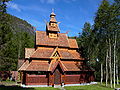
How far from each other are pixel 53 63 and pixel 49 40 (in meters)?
6.69

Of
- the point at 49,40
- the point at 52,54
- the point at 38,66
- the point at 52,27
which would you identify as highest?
the point at 52,27

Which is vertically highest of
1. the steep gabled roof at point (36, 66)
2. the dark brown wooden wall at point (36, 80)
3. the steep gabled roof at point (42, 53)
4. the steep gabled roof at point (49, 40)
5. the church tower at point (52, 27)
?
the church tower at point (52, 27)

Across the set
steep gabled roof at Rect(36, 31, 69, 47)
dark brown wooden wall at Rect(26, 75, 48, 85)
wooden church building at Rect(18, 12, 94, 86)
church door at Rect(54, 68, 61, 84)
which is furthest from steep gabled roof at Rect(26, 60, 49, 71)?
steep gabled roof at Rect(36, 31, 69, 47)

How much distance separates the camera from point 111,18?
27609mm

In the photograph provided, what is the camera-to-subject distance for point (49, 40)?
33656mm

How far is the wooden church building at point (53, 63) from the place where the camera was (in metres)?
27.6

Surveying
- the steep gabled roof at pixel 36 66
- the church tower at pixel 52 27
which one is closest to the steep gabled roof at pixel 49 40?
the church tower at pixel 52 27

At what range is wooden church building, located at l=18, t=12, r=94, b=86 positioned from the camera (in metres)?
27.6

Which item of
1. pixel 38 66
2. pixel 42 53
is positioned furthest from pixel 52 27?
pixel 38 66

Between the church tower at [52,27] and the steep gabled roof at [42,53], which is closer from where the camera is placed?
the steep gabled roof at [42,53]

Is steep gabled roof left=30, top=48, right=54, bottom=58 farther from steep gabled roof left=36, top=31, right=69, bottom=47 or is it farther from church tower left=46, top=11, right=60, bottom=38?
church tower left=46, top=11, right=60, bottom=38

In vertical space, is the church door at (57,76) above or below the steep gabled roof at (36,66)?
below

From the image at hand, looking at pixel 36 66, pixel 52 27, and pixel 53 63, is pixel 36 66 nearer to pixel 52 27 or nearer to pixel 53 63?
pixel 53 63

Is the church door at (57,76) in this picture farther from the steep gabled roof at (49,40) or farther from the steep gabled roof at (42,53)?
the steep gabled roof at (49,40)
